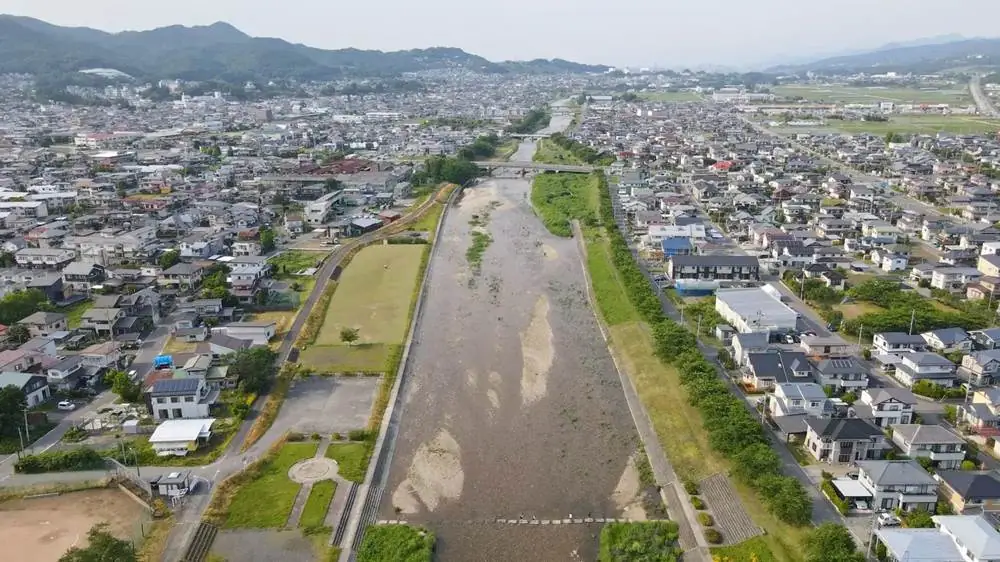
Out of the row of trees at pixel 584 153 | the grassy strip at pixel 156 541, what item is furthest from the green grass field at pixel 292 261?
the row of trees at pixel 584 153

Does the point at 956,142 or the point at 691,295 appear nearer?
the point at 691,295

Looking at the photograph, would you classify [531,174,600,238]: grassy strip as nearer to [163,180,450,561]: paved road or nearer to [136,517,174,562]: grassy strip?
[163,180,450,561]: paved road

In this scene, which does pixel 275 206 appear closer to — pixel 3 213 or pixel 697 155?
pixel 3 213

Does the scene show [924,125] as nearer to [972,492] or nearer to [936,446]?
[936,446]

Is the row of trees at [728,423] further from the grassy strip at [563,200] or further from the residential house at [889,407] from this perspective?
the grassy strip at [563,200]

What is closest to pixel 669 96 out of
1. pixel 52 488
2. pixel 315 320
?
pixel 315 320

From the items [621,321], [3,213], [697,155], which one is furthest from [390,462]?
[697,155]
